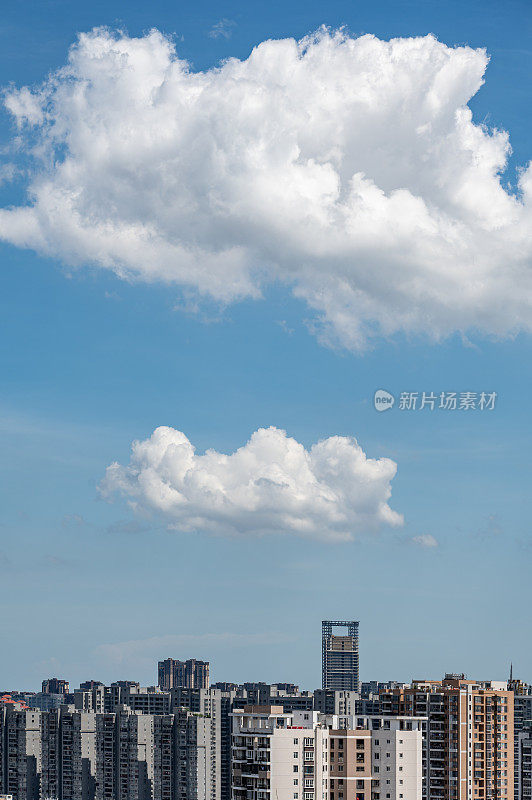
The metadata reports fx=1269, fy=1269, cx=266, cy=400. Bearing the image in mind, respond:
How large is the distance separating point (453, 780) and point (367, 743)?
1080 centimetres

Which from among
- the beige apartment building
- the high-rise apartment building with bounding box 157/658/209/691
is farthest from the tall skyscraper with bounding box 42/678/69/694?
the beige apartment building

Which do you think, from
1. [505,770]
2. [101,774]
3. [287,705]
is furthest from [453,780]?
[287,705]

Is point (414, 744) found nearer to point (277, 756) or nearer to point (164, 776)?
point (277, 756)

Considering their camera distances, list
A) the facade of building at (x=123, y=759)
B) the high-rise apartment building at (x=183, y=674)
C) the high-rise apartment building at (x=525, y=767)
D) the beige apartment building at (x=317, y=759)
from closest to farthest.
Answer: the beige apartment building at (x=317, y=759) → the high-rise apartment building at (x=525, y=767) → the facade of building at (x=123, y=759) → the high-rise apartment building at (x=183, y=674)

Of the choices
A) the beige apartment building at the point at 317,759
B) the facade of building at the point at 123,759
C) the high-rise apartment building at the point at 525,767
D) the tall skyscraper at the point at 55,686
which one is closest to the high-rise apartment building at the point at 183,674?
the tall skyscraper at the point at 55,686

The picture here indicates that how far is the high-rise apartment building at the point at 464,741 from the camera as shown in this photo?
53688mm

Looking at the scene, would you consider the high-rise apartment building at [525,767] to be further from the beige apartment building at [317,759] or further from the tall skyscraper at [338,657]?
the tall skyscraper at [338,657]

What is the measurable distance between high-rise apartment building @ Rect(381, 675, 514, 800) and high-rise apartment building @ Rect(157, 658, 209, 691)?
3990 inches

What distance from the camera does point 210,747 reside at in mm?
72125

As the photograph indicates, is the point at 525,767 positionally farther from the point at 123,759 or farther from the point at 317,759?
the point at 123,759

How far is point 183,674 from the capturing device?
512 feet

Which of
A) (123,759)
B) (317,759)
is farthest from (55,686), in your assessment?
(317,759)

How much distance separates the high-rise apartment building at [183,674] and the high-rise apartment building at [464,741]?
10134 centimetres

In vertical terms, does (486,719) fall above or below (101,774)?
above
